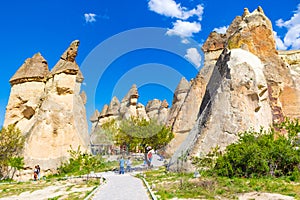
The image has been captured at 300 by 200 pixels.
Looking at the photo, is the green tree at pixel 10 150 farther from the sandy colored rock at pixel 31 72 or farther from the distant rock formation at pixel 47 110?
the sandy colored rock at pixel 31 72

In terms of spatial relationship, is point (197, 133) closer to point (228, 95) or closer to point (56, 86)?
point (228, 95)

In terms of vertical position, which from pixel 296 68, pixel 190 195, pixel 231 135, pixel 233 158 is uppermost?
pixel 296 68

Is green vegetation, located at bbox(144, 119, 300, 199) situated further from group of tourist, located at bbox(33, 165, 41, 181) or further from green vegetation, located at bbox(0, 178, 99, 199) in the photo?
group of tourist, located at bbox(33, 165, 41, 181)

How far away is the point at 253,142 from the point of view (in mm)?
10641

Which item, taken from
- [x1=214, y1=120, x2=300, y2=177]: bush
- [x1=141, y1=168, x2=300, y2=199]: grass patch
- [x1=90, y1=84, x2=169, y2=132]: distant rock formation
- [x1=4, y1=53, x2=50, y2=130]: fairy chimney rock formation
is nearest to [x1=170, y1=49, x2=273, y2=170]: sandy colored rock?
[x1=214, y1=120, x2=300, y2=177]: bush

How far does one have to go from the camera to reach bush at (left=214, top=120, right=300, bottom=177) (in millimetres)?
9789

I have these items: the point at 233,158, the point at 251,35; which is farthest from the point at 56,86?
the point at 233,158

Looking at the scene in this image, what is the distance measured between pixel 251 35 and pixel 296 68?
4.77 meters

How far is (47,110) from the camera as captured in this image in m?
19.7

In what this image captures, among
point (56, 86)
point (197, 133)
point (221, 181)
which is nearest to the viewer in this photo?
point (221, 181)

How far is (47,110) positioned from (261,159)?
1446 centimetres

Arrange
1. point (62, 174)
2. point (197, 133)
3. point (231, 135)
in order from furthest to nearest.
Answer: point (62, 174) < point (197, 133) < point (231, 135)

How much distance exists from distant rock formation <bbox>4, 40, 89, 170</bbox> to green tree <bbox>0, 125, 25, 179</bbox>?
1.49 feet

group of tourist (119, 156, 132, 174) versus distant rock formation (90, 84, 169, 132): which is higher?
distant rock formation (90, 84, 169, 132)
